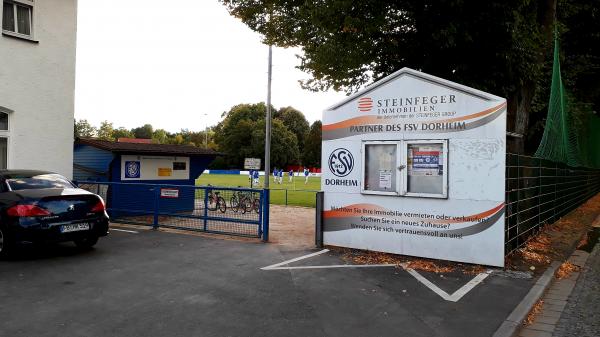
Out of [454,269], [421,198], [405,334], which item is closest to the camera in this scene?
[405,334]

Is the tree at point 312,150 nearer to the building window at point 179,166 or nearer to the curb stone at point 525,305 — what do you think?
the building window at point 179,166

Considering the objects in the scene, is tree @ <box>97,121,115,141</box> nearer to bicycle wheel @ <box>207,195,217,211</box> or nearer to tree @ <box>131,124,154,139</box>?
tree @ <box>131,124,154,139</box>

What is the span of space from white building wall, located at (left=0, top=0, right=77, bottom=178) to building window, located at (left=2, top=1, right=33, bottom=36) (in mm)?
161

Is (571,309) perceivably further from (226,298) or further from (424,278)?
(226,298)

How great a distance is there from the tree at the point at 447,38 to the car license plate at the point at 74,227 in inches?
296

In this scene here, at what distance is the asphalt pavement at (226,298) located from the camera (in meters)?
4.63

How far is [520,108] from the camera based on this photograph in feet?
38.5

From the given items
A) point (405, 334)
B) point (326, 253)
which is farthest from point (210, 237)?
point (405, 334)

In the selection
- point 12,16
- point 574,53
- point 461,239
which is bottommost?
point 461,239

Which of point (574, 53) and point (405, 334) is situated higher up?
point (574, 53)

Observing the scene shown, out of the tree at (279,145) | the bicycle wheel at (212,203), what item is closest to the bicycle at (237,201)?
the bicycle wheel at (212,203)

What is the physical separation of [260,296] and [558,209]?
40.5 feet

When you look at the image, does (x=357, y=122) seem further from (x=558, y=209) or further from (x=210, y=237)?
(x=558, y=209)

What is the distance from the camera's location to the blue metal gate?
9906 millimetres
